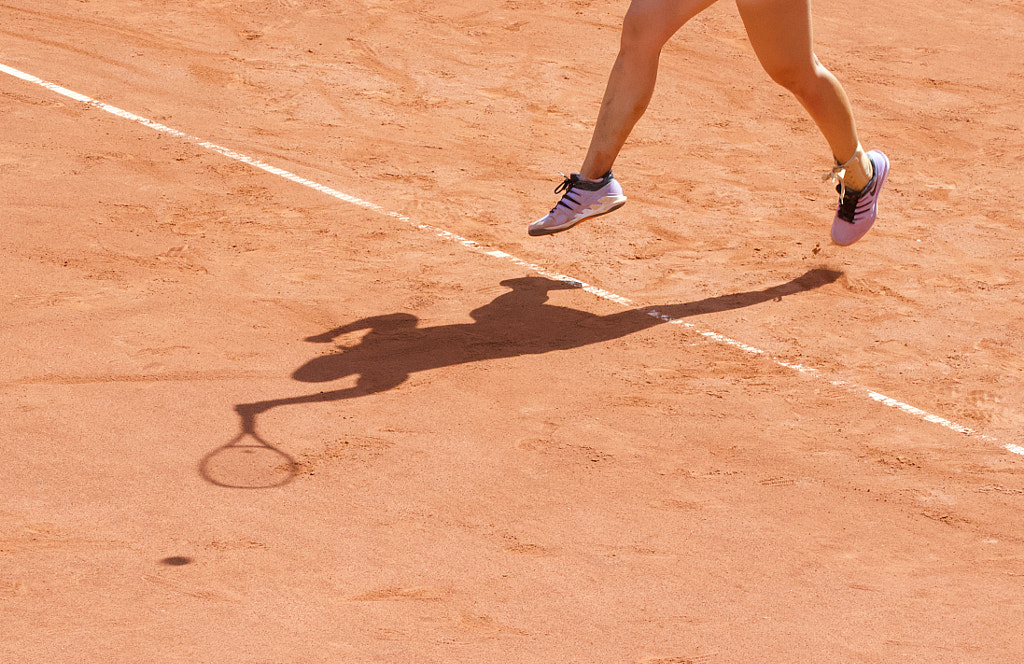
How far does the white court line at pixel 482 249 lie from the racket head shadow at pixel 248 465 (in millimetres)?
2027

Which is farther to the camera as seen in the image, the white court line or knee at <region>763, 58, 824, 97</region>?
knee at <region>763, 58, 824, 97</region>

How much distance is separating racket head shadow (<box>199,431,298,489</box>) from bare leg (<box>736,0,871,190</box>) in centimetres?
272

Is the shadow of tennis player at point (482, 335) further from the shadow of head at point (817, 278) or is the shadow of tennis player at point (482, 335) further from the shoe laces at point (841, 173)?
the shoe laces at point (841, 173)

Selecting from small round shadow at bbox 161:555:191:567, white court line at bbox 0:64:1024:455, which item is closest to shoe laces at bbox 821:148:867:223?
white court line at bbox 0:64:1024:455

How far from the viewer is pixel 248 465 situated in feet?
14.6

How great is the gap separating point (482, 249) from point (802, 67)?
1761 millimetres

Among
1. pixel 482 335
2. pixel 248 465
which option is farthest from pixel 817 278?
pixel 248 465

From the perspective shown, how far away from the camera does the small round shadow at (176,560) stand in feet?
12.7

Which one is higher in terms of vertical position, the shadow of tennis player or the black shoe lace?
the black shoe lace

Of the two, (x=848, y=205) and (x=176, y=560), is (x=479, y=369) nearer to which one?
(x=176, y=560)

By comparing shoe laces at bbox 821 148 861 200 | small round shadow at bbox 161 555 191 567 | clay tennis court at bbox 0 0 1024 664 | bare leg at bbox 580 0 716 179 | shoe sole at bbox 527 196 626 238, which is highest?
bare leg at bbox 580 0 716 179

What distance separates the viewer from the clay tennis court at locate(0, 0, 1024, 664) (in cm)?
379

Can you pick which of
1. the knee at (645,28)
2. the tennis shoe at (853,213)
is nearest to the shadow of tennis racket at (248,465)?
the knee at (645,28)

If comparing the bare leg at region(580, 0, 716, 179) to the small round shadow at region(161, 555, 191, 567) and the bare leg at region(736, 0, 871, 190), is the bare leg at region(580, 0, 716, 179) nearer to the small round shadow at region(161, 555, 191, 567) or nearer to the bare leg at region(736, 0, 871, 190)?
the bare leg at region(736, 0, 871, 190)
